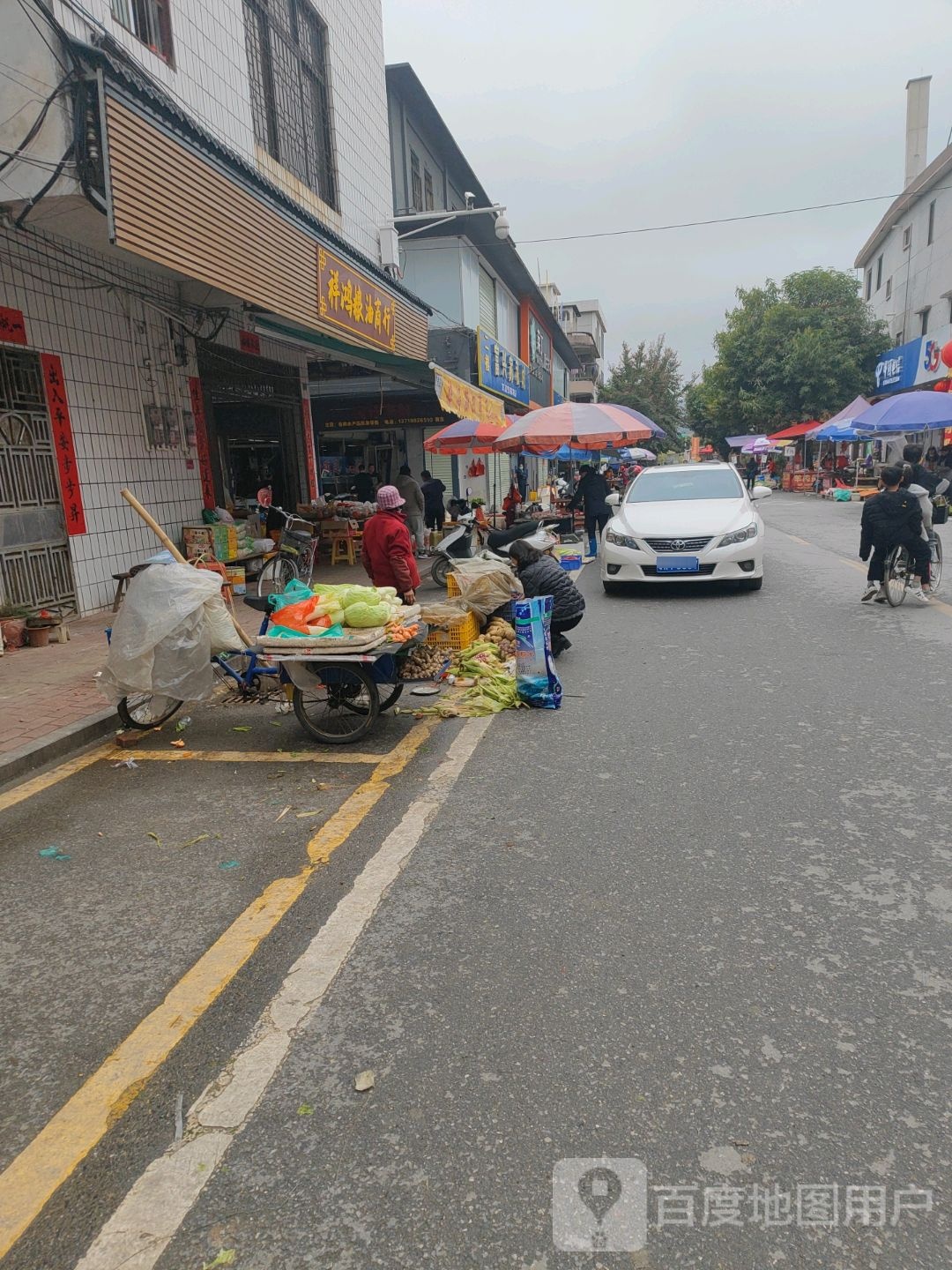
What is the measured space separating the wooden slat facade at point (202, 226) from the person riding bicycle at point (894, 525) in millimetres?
6477

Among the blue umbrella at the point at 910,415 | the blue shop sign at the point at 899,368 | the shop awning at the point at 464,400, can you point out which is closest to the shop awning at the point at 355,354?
the shop awning at the point at 464,400

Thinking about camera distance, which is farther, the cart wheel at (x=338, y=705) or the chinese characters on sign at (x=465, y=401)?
the chinese characters on sign at (x=465, y=401)

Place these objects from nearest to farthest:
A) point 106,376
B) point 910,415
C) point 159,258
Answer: point 159,258 < point 106,376 < point 910,415

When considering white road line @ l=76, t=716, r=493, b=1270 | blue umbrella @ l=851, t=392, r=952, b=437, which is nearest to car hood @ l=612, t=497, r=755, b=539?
white road line @ l=76, t=716, r=493, b=1270

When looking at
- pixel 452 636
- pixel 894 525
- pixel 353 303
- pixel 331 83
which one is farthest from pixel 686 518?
pixel 331 83

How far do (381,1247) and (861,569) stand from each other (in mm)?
12204

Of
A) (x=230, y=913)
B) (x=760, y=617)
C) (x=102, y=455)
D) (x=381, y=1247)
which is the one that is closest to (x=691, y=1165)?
(x=381, y=1247)

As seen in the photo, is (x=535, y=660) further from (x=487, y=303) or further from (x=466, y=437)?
(x=487, y=303)

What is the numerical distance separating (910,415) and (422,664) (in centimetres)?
1503

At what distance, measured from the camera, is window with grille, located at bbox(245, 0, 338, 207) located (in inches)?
428

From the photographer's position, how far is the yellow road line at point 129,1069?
203 centimetres

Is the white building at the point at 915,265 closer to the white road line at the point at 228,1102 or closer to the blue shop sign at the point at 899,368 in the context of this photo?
the blue shop sign at the point at 899,368

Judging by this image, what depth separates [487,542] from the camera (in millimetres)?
8969

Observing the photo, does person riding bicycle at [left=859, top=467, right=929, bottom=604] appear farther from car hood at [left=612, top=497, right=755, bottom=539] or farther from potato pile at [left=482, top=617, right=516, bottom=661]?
potato pile at [left=482, top=617, right=516, bottom=661]
